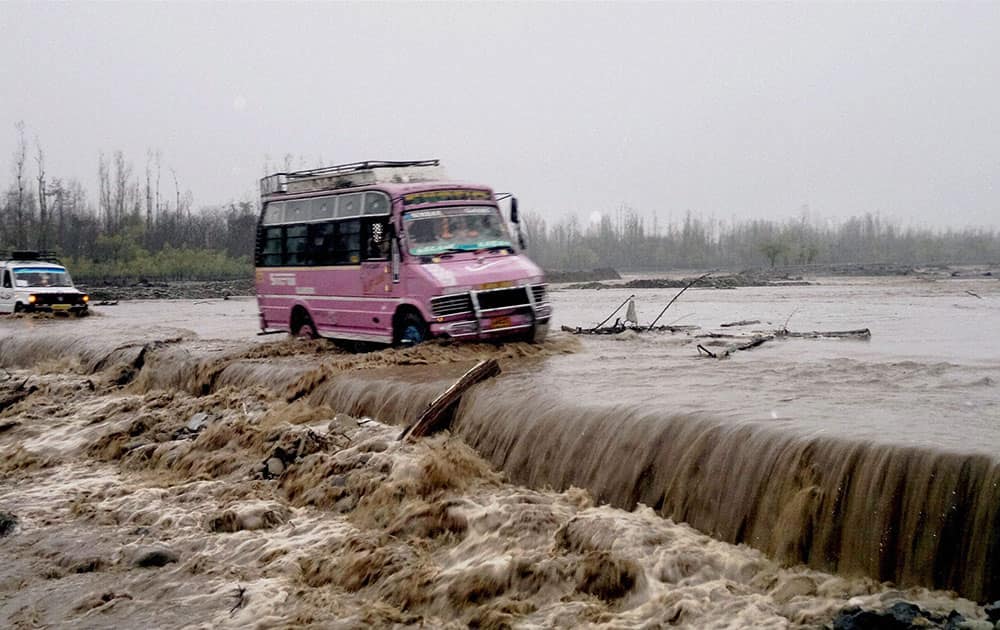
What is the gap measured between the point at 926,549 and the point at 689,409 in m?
3.42

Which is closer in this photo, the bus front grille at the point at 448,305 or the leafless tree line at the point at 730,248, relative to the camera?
the bus front grille at the point at 448,305

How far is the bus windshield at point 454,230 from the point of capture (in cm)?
1588

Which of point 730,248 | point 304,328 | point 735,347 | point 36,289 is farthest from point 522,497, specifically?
point 730,248

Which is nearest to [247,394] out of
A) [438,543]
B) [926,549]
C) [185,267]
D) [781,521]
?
[438,543]

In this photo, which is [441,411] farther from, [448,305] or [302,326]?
[302,326]

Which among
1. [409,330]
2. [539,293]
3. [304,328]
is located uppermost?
[539,293]

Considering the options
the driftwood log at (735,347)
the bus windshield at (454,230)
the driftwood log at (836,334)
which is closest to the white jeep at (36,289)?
the bus windshield at (454,230)

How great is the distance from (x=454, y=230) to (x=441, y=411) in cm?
552

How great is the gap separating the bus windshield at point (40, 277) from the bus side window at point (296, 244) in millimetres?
15418

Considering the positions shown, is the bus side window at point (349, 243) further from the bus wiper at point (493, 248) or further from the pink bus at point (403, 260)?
the bus wiper at point (493, 248)

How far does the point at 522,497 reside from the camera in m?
9.04

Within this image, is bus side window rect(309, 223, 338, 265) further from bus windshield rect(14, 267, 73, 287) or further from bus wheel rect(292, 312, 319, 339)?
bus windshield rect(14, 267, 73, 287)

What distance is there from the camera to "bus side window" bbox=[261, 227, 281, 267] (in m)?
19.3

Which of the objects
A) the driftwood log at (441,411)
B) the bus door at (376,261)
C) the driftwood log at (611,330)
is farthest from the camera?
the driftwood log at (611,330)
